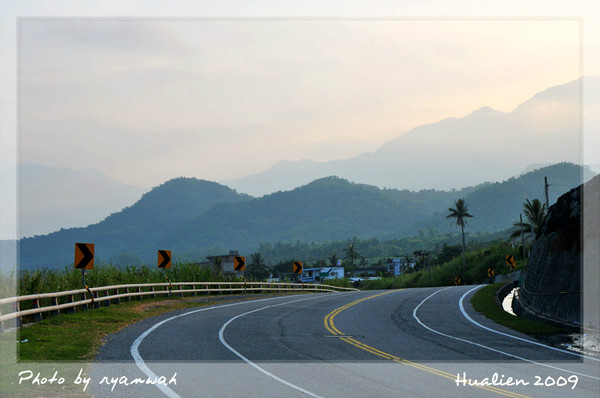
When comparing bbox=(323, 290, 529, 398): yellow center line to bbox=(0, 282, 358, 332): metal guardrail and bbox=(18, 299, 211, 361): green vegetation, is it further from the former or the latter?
bbox=(0, 282, 358, 332): metal guardrail

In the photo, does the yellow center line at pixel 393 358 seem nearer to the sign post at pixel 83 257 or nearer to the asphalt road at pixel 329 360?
the asphalt road at pixel 329 360

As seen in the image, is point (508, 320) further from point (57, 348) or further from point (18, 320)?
point (18, 320)

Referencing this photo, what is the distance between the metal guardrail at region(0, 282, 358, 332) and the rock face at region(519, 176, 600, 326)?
Answer: 60.4 feet

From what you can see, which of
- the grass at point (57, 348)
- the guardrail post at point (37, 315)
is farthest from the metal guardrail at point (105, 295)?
the grass at point (57, 348)

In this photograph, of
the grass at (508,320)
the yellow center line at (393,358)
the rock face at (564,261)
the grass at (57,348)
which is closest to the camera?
the grass at (57,348)

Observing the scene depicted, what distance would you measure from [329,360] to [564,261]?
535 inches

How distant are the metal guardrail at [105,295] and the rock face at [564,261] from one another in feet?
60.4

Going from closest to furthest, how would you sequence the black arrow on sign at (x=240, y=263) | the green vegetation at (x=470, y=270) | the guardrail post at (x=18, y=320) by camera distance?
the guardrail post at (x=18, y=320), the black arrow on sign at (x=240, y=263), the green vegetation at (x=470, y=270)

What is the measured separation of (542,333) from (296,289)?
34533 millimetres

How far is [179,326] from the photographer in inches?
872

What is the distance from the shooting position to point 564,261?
2484 cm

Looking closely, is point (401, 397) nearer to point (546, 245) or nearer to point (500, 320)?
point (500, 320)

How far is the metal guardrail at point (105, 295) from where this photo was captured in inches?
759

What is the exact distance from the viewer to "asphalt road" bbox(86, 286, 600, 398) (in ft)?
40.5
